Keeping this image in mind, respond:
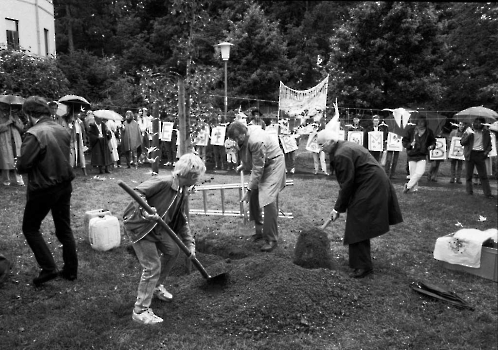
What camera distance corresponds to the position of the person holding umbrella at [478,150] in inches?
398

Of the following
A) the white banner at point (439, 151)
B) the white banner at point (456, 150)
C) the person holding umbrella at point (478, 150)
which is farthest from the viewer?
the white banner at point (439, 151)

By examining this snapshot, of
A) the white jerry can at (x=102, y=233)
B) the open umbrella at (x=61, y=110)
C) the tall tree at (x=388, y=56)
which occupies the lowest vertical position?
the white jerry can at (x=102, y=233)

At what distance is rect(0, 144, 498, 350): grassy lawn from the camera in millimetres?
4012

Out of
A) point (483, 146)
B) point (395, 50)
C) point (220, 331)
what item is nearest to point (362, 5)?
point (395, 50)

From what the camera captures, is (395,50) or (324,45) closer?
(395,50)

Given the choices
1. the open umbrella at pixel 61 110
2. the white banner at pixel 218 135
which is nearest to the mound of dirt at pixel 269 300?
the open umbrella at pixel 61 110

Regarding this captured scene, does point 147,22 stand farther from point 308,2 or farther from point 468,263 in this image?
point 468,263

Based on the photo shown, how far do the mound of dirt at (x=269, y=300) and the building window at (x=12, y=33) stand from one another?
4.74 meters

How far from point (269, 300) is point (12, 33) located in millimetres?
5967

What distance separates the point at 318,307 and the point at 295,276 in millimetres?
472

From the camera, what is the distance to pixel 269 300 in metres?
4.47

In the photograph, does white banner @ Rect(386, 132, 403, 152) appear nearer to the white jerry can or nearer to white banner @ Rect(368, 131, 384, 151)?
white banner @ Rect(368, 131, 384, 151)

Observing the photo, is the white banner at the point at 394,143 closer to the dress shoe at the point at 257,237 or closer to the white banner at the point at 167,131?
the white banner at the point at 167,131

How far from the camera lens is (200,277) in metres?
5.16
